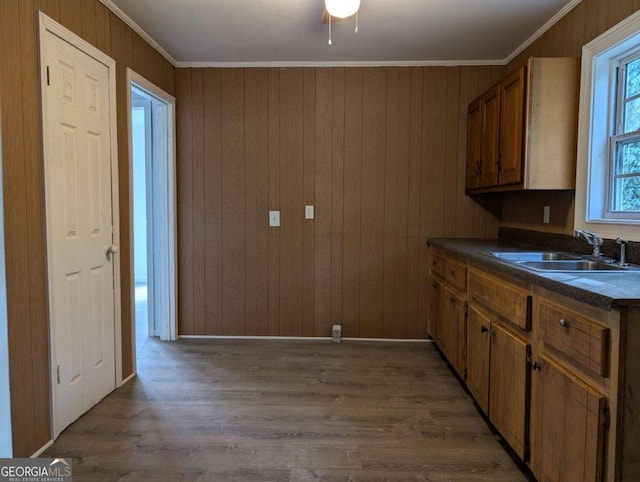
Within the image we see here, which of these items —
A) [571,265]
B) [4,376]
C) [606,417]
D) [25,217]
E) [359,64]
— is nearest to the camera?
[606,417]

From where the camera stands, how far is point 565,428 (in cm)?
148

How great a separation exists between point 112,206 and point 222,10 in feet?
4.66

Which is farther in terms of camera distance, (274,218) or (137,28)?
(274,218)

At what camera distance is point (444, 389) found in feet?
8.83

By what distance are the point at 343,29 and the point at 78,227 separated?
7.00 ft

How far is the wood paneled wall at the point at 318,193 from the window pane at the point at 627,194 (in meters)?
1.34

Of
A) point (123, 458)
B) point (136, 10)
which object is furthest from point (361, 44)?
point (123, 458)

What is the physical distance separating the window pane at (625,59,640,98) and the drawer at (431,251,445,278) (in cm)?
149

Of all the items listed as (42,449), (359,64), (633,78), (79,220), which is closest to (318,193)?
(359,64)

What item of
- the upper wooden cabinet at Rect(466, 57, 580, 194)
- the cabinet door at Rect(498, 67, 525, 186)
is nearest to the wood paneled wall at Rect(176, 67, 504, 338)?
the cabinet door at Rect(498, 67, 525, 186)

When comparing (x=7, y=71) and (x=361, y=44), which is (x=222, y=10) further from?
(x=7, y=71)

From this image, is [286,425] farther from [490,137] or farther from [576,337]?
[490,137]

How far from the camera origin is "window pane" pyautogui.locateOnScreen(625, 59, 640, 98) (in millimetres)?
2137

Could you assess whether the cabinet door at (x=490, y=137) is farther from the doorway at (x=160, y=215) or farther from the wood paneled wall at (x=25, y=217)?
the wood paneled wall at (x=25, y=217)
